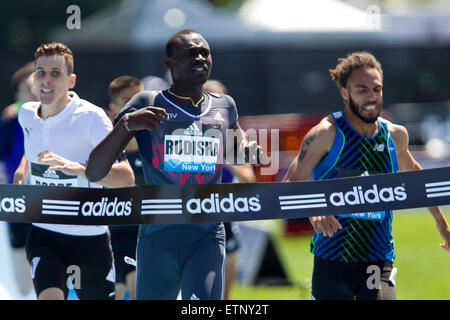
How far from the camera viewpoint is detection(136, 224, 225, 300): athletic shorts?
4867 mm

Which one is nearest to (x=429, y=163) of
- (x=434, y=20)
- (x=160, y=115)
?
(x=160, y=115)

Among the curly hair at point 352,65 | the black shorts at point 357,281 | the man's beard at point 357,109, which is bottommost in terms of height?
the black shorts at point 357,281

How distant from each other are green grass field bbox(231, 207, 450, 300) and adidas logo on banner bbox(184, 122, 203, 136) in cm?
291

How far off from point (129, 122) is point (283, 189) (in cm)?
114

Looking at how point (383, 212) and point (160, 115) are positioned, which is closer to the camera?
point (160, 115)

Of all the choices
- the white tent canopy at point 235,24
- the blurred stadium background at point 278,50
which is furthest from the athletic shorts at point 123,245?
the white tent canopy at point 235,24

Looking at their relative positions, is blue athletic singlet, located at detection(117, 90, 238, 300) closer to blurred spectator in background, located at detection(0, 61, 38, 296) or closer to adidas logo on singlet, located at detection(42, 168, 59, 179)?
adidas logo on singlet, located at detection(42, 168, 59, 179)

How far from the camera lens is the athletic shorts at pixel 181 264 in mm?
4867

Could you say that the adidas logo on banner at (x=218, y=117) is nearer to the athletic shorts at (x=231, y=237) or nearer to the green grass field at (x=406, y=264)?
the athletic shorts at (x=231, y=237)

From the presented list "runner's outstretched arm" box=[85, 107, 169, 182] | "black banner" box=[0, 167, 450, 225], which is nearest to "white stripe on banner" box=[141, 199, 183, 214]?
"black banner" box=[0, 167, 450, 225]

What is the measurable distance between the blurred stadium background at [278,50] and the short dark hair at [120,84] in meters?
7.37
